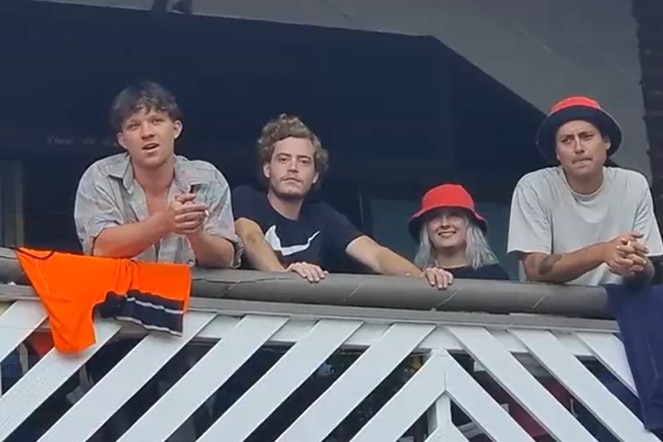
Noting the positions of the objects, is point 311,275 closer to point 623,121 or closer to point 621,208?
point 621,208

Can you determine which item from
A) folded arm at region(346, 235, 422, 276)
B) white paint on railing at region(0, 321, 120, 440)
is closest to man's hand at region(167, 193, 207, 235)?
white paint on railing at region(0, 321, 120, 440)

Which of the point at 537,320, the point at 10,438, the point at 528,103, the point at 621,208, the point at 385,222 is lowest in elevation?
the point at 10,438

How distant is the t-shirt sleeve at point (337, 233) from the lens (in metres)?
5.09

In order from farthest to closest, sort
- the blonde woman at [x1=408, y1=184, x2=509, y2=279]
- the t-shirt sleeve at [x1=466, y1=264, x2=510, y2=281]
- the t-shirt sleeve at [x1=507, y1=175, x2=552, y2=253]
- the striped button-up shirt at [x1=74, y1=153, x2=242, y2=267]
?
the blonde woman at [x1=408, y1=184, x2=509, y2=279] < the t-shirt sleeve at [x1=466, y1=264, x2=510, y2=281] < the t-shirt sleeve at [x1=507, y1=175, x2=552, y2=253] < the striped button-up shirt at [x1=74, y1=153, x2=242, y2=267]

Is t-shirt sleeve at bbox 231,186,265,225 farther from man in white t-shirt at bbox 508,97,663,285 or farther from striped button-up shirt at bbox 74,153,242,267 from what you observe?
man in white t-shirt at bbox 508,97,663,285

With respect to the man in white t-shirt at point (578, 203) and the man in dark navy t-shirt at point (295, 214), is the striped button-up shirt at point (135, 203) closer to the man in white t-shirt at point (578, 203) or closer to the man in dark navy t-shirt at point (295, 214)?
the man in dark navy t-shirt at point (295, 214)

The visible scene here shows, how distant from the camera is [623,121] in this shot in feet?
24.4

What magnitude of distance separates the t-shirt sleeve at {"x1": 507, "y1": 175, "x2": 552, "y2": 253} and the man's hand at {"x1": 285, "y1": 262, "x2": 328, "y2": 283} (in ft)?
2.39

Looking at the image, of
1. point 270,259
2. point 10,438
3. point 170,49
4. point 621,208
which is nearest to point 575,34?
point 170,49

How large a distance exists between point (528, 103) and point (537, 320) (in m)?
3.07

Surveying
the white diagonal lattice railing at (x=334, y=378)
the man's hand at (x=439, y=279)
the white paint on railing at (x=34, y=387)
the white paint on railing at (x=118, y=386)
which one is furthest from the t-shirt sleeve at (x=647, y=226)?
the white paint on railing at (x=34, y=387)

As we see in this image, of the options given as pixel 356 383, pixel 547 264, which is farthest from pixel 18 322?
pixel 547 264

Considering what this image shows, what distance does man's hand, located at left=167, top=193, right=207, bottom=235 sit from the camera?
162 inches

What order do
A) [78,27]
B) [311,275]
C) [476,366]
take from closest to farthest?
[311,275]
[476,366]
[78,27]
